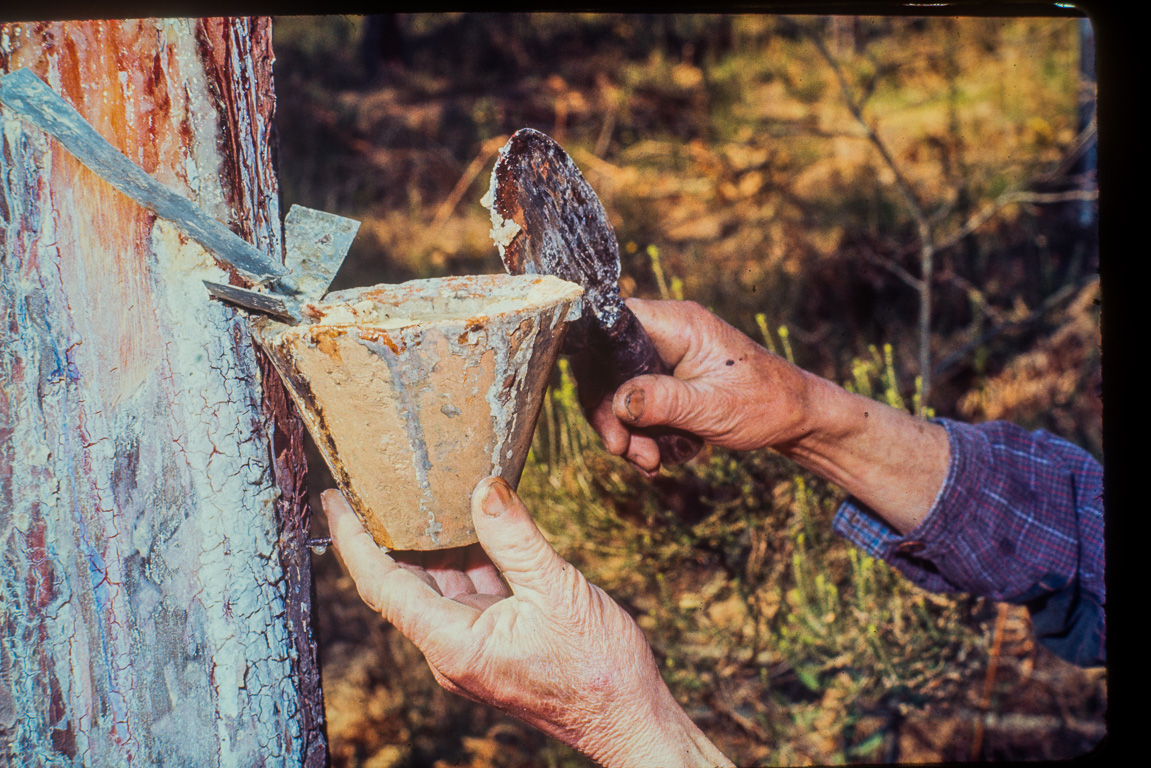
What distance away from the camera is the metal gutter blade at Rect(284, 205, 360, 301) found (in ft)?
3.01

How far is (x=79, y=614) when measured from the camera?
854 millimetres

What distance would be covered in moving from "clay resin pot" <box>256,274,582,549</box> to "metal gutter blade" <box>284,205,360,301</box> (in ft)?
0.11

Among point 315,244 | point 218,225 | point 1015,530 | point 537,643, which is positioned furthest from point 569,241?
point 1015,530

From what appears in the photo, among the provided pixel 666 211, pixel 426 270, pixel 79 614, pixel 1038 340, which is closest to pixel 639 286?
pixel 666 211

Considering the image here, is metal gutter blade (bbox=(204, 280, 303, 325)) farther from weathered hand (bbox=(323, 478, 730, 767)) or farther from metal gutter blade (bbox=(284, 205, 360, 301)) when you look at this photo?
weathered hand (bbox=(323, 478, 730, 767))

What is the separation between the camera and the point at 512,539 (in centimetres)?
94

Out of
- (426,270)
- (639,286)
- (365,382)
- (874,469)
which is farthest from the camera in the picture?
(426,270)

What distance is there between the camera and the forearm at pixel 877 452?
1462 millimetres

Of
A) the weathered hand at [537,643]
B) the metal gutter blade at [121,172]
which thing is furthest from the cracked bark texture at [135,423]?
the weathered hand at [537,643]

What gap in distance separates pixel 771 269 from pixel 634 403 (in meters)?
3.12

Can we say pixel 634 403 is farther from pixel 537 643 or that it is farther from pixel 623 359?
pixel 537 643

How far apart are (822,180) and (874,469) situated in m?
3.66

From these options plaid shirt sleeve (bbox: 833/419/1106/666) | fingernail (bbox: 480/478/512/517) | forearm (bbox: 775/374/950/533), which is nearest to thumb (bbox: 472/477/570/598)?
fingernail (bbox: 480/478/512/517)

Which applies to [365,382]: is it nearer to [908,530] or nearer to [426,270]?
[908,530]
